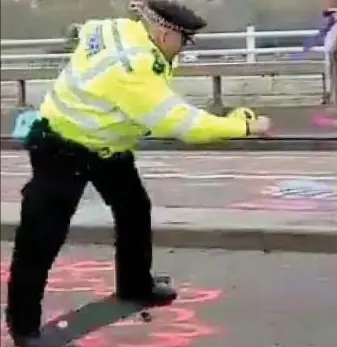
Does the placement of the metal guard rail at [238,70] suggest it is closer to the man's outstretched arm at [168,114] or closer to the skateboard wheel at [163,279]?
the man's outstretched arm at [168,114]

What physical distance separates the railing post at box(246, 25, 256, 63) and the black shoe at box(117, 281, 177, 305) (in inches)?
38.5

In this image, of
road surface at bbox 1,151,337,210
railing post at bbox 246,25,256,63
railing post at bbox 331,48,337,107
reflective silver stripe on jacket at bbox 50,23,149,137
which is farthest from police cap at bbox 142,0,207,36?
road surface at bbox 1,151,337,210

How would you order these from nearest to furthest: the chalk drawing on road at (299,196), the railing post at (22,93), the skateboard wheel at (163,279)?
the chalk drawing on road at (299,196) < the skateboard wheel at (163,279) < the railing post at (22,93)

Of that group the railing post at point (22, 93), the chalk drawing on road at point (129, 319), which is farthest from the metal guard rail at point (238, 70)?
the railing post at point (22, 93)

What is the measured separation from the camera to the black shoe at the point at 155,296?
4785mm

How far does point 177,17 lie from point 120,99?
0.32m

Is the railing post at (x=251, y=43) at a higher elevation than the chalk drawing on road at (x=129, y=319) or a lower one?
higher

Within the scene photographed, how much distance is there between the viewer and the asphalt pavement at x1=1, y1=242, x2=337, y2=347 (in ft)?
15.7

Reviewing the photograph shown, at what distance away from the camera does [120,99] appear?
13.4ft

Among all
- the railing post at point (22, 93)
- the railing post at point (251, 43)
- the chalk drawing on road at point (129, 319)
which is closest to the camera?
the railing post at point (251, 43)

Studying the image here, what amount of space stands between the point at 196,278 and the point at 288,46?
192 centimetres

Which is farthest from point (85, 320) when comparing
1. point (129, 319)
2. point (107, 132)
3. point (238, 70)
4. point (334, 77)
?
point (334, 77)

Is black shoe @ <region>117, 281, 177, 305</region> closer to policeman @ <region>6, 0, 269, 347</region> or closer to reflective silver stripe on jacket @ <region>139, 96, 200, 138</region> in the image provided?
policeman @ <region>6, 0, 269, 347</region>

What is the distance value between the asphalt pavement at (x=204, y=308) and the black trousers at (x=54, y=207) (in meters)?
0.20
